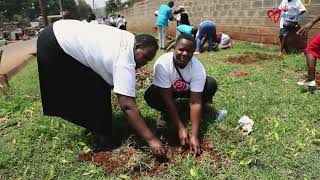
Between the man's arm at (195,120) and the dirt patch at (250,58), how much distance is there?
14.2ft

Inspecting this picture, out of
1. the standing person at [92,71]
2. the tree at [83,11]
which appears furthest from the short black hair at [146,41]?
the tree at [83,11]

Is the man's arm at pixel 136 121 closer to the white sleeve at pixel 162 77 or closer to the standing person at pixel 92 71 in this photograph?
the standing person at pixel 92 71

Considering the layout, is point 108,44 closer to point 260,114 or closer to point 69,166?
point 69,166

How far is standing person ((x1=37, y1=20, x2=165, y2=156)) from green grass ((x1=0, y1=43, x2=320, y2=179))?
1.21 ft

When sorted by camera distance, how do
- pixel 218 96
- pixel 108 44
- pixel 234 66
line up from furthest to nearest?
pixel 234 66 < pixel 218 96 < pixel 108 44

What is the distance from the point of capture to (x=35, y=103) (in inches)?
193

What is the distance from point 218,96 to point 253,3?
5771 millimetres

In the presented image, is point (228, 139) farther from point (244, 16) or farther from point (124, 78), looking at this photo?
point (244, 16)

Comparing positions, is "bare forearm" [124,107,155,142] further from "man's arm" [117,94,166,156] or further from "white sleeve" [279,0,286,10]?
"white sleeve" [279,0,286,10]

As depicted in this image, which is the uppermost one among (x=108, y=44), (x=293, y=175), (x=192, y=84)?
(x=108, y=44)

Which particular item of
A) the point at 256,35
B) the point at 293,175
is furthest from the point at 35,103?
the point at 256,35

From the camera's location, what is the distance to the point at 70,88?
3197mm

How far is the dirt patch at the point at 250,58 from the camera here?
749 cm

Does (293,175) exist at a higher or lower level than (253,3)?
lower
